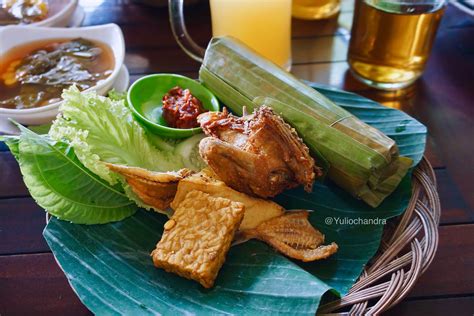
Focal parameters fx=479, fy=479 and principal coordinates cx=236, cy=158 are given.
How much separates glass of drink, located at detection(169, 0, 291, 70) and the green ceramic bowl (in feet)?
0.99

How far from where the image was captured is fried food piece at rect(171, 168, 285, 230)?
153 cm

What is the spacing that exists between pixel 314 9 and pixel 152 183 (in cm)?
163

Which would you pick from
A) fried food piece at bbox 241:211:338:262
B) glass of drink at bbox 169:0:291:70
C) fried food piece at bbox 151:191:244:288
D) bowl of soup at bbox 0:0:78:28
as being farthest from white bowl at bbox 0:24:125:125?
fried food piece at bbox 241:211:338:262

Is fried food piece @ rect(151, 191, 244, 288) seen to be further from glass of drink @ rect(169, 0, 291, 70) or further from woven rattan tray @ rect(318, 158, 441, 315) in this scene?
glass of drink @ rect(169, 0, 291, 70)

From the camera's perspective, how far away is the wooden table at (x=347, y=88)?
1470mm

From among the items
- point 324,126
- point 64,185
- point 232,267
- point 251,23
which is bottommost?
point 232,267

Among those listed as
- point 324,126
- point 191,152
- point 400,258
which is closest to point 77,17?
point 191,152

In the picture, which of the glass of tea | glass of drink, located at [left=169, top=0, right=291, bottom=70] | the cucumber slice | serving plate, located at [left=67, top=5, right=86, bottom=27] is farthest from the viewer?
serving plate, located at [left=67, top=5, right=86, bottom=27]

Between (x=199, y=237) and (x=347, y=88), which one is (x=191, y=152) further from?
(x=347, y=88)

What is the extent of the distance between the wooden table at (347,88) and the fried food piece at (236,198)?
18.1 inches

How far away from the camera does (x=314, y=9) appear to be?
269cm

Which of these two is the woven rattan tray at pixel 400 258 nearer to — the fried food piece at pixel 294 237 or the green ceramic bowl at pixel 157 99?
the fried food piece at pixel 294 237

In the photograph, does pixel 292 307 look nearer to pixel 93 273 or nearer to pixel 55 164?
pixel 93 273

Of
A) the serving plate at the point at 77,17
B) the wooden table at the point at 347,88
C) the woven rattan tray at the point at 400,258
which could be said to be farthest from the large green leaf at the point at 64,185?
the serving plate at the point at 77,17
